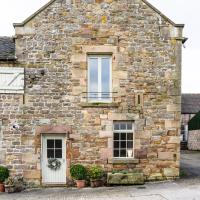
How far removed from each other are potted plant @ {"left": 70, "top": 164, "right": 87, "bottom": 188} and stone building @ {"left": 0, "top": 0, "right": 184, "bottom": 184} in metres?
0.37

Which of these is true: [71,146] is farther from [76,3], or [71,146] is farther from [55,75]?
[76,3]

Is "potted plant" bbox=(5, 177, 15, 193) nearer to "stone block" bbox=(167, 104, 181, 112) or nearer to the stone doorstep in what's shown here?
the stone doorstep

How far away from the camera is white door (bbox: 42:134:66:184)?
54.3 ft

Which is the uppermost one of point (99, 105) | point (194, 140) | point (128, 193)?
point (99, 105)

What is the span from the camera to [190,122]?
131 feet

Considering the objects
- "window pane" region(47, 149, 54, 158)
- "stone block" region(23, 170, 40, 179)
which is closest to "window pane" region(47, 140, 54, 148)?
"window pane" region(47, 149, 54, 158)

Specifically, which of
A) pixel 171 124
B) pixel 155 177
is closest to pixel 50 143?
pixel 155 177

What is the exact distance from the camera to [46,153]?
16.6 meters

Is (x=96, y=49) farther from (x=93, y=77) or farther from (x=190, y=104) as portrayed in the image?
(x=190, y=104)

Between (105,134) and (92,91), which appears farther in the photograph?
(92,91)

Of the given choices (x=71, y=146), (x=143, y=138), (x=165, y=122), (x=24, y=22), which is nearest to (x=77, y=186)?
(x=71, y=146)

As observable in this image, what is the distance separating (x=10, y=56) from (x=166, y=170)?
785 centimetres

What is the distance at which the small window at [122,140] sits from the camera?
1680cm

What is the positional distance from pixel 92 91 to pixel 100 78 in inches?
24.8
